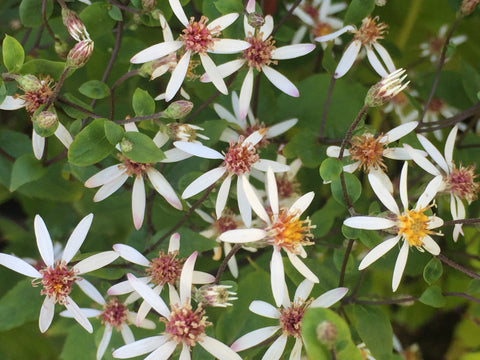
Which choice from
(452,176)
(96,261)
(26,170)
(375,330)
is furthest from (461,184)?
(26,170)

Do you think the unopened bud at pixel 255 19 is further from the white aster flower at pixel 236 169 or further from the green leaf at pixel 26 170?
the green leaf at pixel 26 170

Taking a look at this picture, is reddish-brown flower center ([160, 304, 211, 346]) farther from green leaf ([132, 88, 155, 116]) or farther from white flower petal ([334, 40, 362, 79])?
white flower petal ([334, 40, 362, 79])

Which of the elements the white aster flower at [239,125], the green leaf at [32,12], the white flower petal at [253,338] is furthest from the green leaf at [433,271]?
the green leaf at [32,12]

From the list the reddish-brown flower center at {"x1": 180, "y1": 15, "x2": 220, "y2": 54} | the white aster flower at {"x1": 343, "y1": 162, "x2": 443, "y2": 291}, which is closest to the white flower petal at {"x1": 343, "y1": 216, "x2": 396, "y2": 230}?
the white aster flower at {"x1": 343, "y1": 162, "x2": 443, "y2": 291}

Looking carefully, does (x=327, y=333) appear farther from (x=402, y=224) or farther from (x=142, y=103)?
(x=142, y=103)

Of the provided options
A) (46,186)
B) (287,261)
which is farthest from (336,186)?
(46,186)

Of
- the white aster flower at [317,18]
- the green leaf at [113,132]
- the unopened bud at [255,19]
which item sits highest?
the white aster flower at [317,18]
